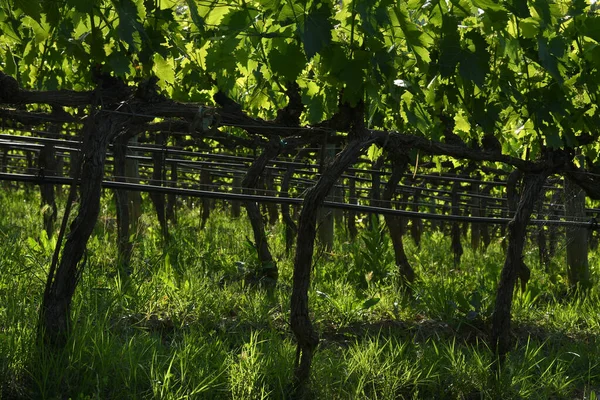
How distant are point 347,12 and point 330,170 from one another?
3.11ft

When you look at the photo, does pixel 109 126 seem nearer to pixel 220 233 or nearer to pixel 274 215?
pixel 220 233

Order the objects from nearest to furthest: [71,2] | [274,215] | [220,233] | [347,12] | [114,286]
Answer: [71,2]
[347,12]
[114,286]
[220,233]
[274,215]

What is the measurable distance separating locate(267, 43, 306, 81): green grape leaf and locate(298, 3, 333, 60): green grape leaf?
499 millimetres

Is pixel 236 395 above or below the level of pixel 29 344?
below

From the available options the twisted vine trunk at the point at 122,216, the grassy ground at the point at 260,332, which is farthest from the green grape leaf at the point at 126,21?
the twisted vine trunk at the point at 122,216

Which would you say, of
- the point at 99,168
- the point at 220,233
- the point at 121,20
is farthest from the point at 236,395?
the point at 220,233

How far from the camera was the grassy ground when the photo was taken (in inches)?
152

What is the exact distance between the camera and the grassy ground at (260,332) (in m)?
3.86

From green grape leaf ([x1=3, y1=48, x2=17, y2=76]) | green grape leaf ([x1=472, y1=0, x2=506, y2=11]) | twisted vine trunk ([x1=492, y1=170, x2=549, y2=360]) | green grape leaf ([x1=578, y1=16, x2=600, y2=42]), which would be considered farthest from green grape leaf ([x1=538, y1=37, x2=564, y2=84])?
green grape leaf ([x1=3, y1=48, x2=17, y2=76])

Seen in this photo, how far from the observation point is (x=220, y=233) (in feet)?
29.0

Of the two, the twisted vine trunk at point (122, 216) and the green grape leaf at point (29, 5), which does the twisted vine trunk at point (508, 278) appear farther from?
the green grape leaf at point (29, 5)

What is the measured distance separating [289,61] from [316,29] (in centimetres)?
62

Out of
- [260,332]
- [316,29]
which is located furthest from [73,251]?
[316,29]

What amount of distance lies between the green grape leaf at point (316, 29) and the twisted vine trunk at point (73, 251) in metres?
1.60
